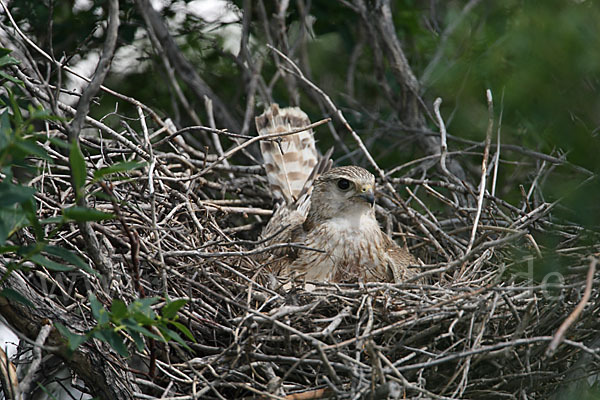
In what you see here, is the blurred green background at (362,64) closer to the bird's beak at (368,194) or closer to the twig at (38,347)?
the bird's beak at (368,194)

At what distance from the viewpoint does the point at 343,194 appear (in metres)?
4.18

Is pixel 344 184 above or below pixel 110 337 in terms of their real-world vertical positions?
below

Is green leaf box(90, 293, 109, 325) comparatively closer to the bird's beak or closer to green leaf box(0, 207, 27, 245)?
green leaf box(0, 207, 27, 245)

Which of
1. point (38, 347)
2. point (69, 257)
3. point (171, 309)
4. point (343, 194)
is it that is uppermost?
point (69, 257)

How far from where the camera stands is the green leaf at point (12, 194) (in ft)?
6.64

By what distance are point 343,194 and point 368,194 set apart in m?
0.23

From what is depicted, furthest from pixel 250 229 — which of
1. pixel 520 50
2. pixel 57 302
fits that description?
pixel 520 50

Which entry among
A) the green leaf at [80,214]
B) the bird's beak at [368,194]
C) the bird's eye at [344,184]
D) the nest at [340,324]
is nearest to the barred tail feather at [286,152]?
the bird's eye at [344,184]

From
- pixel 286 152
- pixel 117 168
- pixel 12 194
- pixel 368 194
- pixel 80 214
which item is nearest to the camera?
pixel 12 194

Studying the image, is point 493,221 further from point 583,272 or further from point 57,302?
point 57,302

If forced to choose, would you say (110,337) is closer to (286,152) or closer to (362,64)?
(286,152)

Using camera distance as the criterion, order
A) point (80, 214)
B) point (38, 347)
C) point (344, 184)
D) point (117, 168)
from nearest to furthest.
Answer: point (80, 214) < point (117, 168) < point (38, 347) < point (344, 184)

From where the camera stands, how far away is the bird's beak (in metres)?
3.99

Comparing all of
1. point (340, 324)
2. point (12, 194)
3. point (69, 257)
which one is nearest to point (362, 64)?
point (340, 324)
